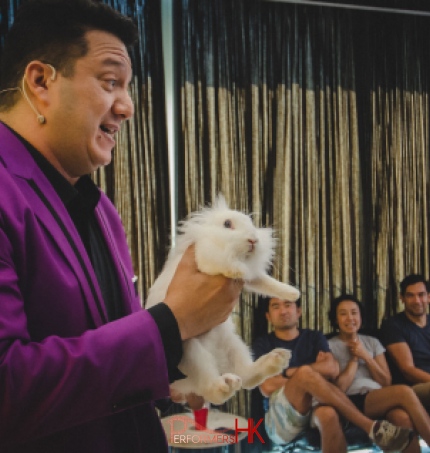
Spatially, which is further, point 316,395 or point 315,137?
point 315,137

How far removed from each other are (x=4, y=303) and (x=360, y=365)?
348 centimetres

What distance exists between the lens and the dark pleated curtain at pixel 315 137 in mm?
3914

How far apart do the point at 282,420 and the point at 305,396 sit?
0.71 feet

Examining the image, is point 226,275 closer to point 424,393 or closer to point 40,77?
point 40,77

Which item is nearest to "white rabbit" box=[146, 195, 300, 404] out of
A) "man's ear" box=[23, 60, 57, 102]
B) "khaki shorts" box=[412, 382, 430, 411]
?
"man's ear" box=[23, 60, 57, 102]

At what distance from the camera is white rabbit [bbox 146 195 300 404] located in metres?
1.00

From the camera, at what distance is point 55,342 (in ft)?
2.41

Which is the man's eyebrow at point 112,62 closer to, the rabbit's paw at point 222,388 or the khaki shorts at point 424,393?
the rabbit's paw at point 222,388

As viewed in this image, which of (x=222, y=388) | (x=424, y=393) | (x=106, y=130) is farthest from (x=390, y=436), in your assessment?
(x=106, y=130)

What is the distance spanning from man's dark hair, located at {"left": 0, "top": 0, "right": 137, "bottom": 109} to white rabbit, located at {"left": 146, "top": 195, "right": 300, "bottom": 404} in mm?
434

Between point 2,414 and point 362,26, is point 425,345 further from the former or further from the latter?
point 2,414

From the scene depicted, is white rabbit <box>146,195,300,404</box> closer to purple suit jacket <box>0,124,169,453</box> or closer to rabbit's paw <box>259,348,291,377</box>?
rabbit's paw <box>259,348,291,377</box>

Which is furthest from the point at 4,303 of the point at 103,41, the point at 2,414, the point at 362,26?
the point at 362,26

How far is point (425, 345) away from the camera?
3986 millimetres
